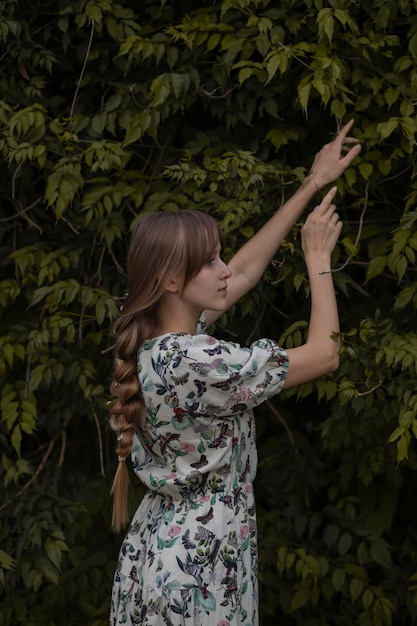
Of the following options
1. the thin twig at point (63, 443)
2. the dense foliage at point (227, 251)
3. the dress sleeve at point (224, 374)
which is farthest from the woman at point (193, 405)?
the thin twig at point (63, 443)

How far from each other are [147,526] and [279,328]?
1.66 metres

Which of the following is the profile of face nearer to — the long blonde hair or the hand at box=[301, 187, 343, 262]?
the long blonde hair

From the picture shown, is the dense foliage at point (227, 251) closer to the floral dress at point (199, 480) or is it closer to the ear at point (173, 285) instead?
the floral dress at point (199, 480)

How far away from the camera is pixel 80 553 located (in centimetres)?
464

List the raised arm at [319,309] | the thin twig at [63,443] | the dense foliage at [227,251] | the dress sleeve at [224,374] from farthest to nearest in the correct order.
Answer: the thin twig at [63,443] → the dense foliage at [227,251] → the raised arm at [319,309] → the dress sleeve at [224,374]

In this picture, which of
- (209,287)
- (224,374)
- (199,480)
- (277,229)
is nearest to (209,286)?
(209,287)

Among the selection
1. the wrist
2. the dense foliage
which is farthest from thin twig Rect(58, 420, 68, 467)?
the wrist

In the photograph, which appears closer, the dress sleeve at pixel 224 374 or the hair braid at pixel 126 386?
the dress sleeve at pixel 224 374

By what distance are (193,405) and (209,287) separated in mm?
337

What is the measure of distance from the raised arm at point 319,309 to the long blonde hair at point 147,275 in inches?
10.9

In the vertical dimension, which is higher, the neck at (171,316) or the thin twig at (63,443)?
the neck at (171,316)

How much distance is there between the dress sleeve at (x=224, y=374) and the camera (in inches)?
116

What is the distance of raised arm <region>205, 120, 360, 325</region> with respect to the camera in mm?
3631

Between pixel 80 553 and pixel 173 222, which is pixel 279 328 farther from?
pixel 173 222
